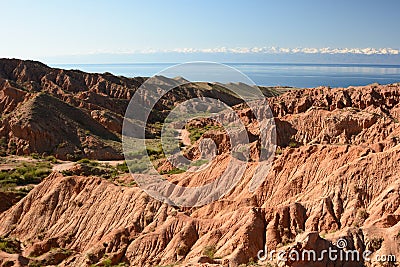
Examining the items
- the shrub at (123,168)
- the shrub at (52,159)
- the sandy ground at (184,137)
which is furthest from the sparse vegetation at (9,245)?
the sandy ground at (184,137)

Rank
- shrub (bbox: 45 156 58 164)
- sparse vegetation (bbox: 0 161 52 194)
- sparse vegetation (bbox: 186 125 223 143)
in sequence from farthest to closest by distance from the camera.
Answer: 1. sparse vegetation (bbox: 186 125 223 143)
2. shrub (bbox: 45 156 58 164)
3. sparse vegetation (bbox: 0 161 52 194)

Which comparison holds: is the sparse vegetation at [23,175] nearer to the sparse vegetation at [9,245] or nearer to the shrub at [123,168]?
the shrub at [123,168]

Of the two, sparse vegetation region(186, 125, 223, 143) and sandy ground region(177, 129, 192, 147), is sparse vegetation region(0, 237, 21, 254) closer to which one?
sandy ground region(177, 129, 192, 147)

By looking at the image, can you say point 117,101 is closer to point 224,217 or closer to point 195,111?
point 195,111

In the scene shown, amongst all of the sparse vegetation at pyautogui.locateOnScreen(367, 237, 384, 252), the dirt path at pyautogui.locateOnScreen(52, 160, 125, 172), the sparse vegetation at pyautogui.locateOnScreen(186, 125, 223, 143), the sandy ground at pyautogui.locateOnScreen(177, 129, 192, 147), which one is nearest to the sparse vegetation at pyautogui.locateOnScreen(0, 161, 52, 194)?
the dirt path at pyautogui.locateOnScreen(52, 160, 125, 172)

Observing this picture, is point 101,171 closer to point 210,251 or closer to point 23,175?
point 23,175

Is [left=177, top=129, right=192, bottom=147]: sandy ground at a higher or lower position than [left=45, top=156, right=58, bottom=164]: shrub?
lower

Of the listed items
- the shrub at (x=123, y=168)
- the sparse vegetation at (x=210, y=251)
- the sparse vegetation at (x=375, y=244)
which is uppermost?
the sparse vegetation at (x=375, y=244)

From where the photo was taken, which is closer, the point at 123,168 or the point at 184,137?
the point at 123,168

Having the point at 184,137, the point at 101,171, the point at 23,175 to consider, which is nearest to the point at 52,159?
the point at 23,175

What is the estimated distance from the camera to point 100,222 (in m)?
27.0

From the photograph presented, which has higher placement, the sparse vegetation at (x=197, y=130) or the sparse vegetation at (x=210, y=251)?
the sparse vegetation at (x=210, y=251)

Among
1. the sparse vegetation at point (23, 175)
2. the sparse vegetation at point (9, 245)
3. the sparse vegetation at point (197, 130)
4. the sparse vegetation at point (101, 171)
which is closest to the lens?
the sparse vegetation at point (9, 245)

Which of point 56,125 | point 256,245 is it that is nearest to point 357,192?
point 256,245
